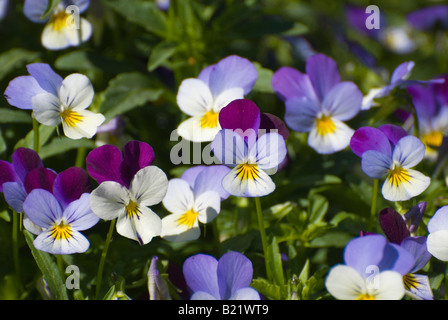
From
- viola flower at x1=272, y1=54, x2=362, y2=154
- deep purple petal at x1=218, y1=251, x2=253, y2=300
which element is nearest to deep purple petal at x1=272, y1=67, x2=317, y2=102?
viola flower at x1=272, y1=54, x2=362, y2=154

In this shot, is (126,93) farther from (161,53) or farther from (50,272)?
(50,272)

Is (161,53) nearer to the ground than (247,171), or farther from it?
farther from it

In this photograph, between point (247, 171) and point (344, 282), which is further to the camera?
point (247, 171)

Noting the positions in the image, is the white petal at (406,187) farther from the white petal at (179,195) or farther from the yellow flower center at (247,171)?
the white petal at (179,195)

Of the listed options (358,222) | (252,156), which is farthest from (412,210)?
(252,156)

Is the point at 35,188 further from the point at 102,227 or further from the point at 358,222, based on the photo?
the point at 358,222

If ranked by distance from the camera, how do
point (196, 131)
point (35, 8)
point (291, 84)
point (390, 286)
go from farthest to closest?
1. point (35, 8)
2. point (291, 84)
3. point (196, 131)
4. point (390, 286)

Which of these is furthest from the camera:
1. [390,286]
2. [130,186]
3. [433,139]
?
[433,139]

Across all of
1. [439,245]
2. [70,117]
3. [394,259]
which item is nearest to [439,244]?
[439,245]
